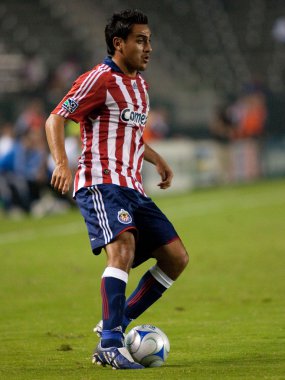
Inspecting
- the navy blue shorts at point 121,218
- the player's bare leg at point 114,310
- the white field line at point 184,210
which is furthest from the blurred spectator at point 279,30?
the player's bare leg at point 114,310

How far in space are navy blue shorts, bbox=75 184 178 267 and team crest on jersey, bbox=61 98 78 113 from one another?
49 cm

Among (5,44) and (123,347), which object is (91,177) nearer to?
(123,347)

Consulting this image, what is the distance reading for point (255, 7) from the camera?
114 feet

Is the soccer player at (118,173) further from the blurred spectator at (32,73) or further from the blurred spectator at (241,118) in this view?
the blurred spectator at (32,73)

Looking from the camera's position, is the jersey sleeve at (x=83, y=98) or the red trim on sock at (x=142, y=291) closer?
the jersey sleeve at (x=83, y=98)

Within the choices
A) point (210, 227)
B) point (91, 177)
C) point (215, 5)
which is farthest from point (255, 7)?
point (91, 177)

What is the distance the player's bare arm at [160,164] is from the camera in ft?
23.9

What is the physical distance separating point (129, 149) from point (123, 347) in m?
1.25

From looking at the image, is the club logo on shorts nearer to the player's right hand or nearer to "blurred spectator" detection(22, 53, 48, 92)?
the player's right hand

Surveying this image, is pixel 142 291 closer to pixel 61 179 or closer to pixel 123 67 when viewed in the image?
pixel 61 179

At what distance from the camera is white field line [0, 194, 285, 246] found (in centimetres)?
1734

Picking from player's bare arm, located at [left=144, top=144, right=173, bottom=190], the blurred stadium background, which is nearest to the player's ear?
player's bare arm, located at [left=144, top=144, right=173, bottom=190]

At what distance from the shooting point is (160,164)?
24.2ft

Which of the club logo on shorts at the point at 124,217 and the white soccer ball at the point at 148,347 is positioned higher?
the club logo on shorts at the point at 124,217
